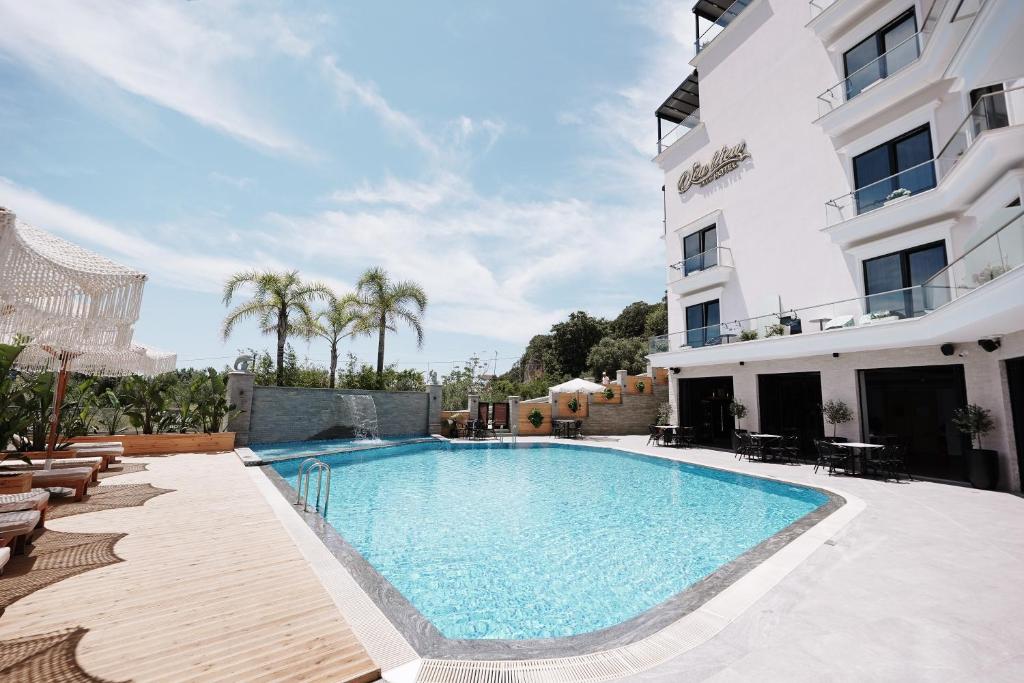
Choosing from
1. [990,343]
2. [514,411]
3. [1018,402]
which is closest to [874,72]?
[990,343]

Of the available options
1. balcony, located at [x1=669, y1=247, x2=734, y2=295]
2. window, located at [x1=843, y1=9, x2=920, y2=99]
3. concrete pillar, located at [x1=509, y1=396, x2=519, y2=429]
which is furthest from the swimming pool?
window, located at [x1=843, y1=9, x2=920, y2=99]

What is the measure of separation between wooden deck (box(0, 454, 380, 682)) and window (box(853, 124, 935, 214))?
15.0 metres

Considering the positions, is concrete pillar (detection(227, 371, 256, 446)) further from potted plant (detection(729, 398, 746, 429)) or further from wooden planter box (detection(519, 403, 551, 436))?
potted plant (detection(729, 398, 746, 429))

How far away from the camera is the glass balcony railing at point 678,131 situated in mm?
19344

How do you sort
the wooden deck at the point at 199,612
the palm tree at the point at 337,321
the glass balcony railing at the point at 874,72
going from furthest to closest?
the palm tree at the point at 337,321
the glass balcony railing at the point at 874,72
the wooden deck at the point at 199,612

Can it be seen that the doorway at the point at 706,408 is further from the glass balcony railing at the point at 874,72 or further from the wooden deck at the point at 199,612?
the wooden deck at the point at 199,612

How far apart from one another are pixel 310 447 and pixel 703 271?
1584 centimetres

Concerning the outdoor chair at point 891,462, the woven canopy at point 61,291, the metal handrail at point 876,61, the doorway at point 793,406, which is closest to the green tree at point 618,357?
the doorway at point 793,406

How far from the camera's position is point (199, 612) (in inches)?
130

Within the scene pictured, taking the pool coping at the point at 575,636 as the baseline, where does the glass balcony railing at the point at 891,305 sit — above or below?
above

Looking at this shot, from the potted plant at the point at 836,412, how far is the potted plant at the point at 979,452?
9.49ft

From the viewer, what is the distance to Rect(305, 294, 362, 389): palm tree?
19.8 meters

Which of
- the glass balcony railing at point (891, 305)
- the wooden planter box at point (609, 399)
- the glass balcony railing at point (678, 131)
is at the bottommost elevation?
the wooden planter box at point (609, 399)

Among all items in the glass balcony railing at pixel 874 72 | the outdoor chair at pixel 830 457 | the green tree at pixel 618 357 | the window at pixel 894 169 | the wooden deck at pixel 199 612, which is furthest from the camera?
the green tree at pixel 618 357
